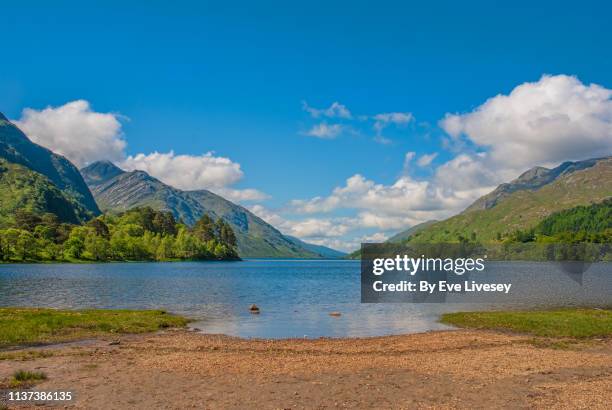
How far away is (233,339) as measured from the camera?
4828cm

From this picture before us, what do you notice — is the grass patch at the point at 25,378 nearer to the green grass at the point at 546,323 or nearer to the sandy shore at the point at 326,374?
the sandy shore at the point at 326,374

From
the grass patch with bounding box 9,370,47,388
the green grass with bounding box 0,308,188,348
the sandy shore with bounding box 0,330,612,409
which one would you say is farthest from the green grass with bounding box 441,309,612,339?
the grass patch with bounding box 9,370,47,388

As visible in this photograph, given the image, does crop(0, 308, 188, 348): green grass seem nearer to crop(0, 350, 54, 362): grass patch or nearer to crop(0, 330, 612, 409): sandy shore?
crop(0, 350, 54, 362): grass patch

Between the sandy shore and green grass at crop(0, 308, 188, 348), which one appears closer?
the sandy shore

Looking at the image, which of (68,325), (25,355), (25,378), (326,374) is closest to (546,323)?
(326,374)

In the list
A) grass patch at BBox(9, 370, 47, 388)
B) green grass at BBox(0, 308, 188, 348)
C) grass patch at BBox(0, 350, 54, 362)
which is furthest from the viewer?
green grass at BBox(0, 308, 188, 348)

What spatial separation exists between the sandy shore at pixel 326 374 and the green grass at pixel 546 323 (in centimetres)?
627

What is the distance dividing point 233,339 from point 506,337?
2715 centimetres

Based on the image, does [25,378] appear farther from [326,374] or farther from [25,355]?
[326,374]

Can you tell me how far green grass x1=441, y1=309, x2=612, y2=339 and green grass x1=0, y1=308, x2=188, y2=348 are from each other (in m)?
36.8

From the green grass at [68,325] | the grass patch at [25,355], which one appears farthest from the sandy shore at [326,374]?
the green grass at [68,325]

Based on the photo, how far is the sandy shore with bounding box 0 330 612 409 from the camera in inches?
998

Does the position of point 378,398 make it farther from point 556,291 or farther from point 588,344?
point 556,291

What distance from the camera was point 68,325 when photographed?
2056 inches
